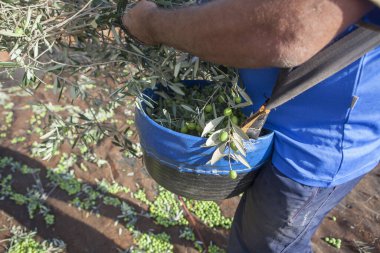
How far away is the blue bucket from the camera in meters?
1.28

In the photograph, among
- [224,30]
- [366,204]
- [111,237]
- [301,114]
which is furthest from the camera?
[366,204]

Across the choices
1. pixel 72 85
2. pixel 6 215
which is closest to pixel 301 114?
pixel 72 85

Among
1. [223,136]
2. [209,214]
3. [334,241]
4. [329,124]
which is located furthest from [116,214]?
[329,124]

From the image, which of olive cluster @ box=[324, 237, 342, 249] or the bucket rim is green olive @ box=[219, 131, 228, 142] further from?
olive cluster @ box=[324, 237, 342, 249]

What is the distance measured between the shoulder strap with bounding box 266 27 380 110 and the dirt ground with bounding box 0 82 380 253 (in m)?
1.58

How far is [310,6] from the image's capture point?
83 centimetres

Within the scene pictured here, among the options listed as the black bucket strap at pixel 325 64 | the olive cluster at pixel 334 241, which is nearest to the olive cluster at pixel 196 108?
the black bucket strap at pixel 325 64

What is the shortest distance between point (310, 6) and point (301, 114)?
1.57 ft

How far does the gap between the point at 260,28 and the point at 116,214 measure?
6.38ft

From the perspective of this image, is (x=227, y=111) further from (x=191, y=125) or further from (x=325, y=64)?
(x=325, y=64)

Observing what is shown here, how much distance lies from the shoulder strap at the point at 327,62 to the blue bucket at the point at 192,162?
0.24m

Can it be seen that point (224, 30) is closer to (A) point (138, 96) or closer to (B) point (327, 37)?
(B) point (327, 37)

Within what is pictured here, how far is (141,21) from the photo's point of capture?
1.19 metres

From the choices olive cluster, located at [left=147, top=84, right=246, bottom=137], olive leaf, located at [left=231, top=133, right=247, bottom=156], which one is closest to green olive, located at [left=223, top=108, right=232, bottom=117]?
olive cluster, located at [left=147, top=84, right=246, bottom=137]
